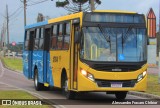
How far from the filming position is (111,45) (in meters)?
16.5

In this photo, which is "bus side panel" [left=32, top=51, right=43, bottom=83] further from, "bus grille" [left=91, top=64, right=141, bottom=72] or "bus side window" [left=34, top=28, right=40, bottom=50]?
"bus grille" [left=91, top=64, right=141, bottom=72]

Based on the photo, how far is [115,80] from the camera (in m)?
16.4

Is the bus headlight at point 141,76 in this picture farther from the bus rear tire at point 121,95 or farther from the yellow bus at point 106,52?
the bus rear tire at point 121,95

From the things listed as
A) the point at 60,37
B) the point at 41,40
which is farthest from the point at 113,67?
the point at 41,40

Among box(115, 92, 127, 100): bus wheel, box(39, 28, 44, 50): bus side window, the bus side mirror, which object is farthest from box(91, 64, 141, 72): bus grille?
box(39, 28, 44, 50): bus side window

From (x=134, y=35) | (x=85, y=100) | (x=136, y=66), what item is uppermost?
(x=134, y=35)

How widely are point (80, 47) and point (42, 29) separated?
6.19m

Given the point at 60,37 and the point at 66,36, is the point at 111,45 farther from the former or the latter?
the point at 60,37

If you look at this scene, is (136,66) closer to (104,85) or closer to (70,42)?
(104,85)

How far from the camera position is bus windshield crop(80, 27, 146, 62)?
16469 millimetres

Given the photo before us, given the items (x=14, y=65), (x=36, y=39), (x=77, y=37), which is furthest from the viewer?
(x=14, y=65)

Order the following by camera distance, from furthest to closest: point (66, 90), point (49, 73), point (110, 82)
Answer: point (49, 73) < point (66, 90) < point (110, 82)

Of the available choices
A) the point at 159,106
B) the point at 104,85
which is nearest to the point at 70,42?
the point at 104,85

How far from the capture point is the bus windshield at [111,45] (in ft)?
54.0
